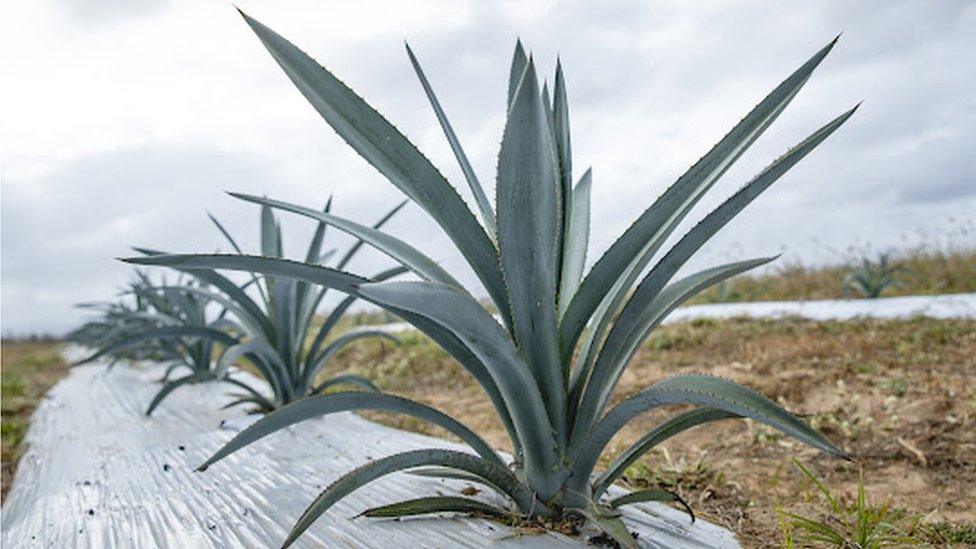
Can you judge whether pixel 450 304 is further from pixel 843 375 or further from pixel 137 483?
pixel 843 375

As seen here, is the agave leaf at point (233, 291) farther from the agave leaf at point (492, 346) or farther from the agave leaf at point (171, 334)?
the agave leaf at point (492, 346)

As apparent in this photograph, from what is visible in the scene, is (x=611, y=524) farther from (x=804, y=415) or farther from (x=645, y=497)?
(x=804, y=415)

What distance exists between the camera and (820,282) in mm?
8781

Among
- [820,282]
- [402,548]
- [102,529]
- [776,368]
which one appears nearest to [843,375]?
[776,368]

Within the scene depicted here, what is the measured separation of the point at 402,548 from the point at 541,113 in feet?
1.92

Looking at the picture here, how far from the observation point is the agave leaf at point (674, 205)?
3.07 feet

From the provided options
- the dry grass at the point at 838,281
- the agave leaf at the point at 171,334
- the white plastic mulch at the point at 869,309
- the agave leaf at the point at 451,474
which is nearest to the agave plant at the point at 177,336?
the agave leaf at the point at 171,334

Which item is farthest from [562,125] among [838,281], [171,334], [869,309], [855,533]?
[838,281]

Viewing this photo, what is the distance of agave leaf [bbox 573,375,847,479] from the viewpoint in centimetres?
83

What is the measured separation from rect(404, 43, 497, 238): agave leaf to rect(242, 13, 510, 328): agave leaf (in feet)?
0.42

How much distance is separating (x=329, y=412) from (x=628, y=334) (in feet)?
1.39

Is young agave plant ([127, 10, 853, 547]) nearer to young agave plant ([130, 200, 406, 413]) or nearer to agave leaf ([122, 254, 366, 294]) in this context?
agave leaf ([122, 254, 366, 294])

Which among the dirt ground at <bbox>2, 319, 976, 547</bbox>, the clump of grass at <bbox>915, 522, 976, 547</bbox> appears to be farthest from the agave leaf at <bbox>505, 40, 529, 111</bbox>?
the clump of grass at <bbox>915, 522, 976, 547</bbox>

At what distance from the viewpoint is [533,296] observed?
93cm
